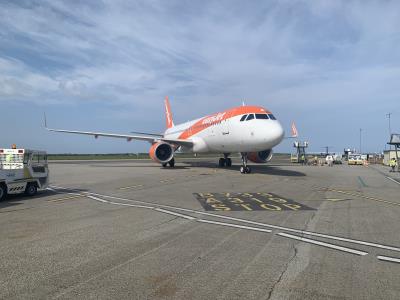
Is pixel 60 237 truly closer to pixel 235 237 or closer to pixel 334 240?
pixel 235 237

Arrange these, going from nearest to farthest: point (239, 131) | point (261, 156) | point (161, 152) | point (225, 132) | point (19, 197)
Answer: point (19, 197) → point (239, 131) → point (225, 132) → point (261, 156) → point (161, 152)

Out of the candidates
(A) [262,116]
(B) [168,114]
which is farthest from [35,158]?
(B) [168,114]

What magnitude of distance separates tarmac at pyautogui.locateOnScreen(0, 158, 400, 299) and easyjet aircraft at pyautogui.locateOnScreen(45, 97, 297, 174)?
33.5ft

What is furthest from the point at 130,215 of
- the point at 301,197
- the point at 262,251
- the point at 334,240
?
the point at 301,197

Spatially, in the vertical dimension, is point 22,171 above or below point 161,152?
below

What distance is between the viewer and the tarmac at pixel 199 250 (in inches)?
182

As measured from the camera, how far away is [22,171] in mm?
13781

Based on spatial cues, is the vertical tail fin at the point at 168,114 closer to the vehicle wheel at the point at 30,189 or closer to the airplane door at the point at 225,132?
the airplane door at the point at 225,132

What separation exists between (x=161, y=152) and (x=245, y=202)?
20.3 m

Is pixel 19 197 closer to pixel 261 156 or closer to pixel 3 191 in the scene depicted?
pixel 3 191

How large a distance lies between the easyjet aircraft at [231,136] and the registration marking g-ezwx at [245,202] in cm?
780

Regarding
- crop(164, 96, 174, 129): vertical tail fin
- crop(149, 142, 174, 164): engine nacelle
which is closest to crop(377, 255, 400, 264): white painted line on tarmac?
crop(149, 142, 174, 164): engine nacelle

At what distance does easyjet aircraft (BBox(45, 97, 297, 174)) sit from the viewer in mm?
21859

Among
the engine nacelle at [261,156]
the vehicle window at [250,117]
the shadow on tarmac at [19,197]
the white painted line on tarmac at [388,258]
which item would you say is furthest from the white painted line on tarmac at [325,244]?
the engine nacelle at [261,156]
